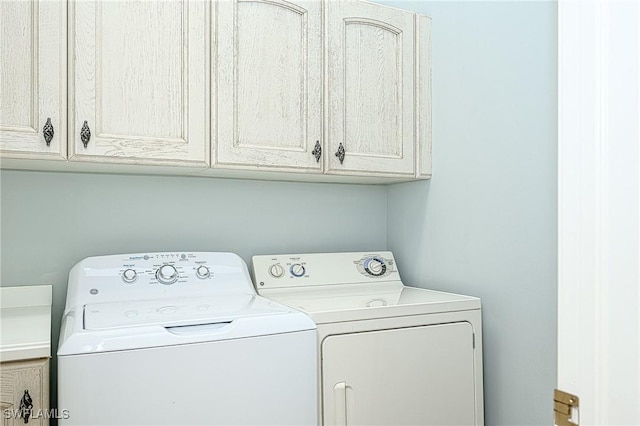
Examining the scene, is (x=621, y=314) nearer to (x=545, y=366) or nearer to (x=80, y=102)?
(x=545, y=366)

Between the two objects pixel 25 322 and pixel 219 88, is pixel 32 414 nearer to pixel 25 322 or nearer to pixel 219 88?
pixel 25 322

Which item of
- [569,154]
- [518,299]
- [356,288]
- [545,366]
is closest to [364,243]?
[356,288]

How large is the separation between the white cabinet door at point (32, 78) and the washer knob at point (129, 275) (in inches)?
17.4

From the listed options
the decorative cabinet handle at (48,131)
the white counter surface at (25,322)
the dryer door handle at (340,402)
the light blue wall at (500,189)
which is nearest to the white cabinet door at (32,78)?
the decorative cabinet handle at (48,131)

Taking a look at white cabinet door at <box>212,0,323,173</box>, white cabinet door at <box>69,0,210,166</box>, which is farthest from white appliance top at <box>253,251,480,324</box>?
white cabinet door at <box>69,0,210,166</box>

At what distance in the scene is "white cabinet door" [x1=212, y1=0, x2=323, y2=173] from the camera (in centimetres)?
171

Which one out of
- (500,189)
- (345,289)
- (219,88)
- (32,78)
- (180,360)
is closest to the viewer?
(180,360)

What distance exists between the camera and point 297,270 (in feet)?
6.68

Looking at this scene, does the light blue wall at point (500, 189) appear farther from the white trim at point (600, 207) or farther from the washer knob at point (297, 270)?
the white trim at point (600, 207)

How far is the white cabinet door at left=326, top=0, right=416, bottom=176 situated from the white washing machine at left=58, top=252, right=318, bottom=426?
67 centimetres

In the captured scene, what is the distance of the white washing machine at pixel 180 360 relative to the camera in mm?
1205

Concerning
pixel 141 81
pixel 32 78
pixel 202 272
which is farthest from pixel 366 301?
pixel 32 78

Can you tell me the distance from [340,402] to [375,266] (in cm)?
74

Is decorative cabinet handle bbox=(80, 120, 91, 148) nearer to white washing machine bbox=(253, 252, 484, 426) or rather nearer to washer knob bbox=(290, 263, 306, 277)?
white washing machine bbox=(253, 252, 484, 426)
